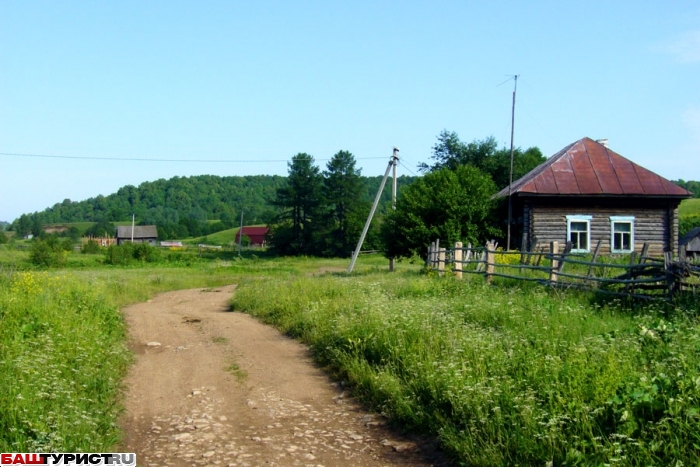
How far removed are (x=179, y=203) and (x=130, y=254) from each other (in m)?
85.4

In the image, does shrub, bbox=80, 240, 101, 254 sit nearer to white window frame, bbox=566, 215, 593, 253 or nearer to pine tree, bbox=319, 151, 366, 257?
pine tree, bbox=319, 151, 366, 257

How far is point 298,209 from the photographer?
79.3 m

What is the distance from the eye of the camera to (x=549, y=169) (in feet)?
88.0

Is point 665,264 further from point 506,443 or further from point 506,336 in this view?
point 506,443

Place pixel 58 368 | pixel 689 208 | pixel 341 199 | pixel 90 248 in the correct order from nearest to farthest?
pixel 58 368 → pixel 90 248 → pixel 689 208 → pixel 341 199

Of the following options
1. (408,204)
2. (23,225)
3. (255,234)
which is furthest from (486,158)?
(23,225)

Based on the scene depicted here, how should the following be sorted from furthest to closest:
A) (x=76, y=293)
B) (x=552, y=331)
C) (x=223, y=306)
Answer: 1. (x=223, y=306)
2. (x=76, y=293)
3. (x=552, y=331)

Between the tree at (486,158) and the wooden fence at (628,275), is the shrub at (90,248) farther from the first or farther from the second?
the wooden fence at (628,275)

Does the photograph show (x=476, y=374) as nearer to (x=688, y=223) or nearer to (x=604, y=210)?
(x=604, y=210)

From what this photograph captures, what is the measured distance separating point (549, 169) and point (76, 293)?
19496mm

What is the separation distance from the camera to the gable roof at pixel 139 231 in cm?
10738

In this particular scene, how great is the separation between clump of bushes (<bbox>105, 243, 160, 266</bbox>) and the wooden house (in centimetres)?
3870

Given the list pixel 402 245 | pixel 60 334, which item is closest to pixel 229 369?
pixel 60 334

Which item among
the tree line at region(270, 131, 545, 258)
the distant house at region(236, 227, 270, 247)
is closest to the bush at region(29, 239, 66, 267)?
the tree line at region(270, 131, 545, 258)
